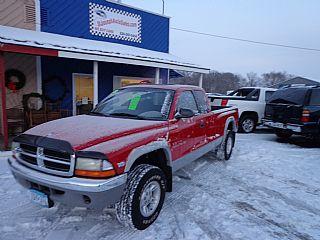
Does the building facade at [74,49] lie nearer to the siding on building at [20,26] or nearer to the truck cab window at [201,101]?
the siding on building at [20,26]

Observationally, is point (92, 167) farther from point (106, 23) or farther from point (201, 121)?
point (106, 23)

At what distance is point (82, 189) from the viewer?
8.50 feet

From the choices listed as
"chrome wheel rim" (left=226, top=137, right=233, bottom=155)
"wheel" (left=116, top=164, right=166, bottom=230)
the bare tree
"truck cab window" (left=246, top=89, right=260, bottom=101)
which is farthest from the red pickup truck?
the bare tree

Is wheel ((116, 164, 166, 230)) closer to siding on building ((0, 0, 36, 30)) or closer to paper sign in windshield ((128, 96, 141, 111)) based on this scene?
paper sign in windshield ((128, 96, 141, 111))

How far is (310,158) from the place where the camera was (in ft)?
23.2

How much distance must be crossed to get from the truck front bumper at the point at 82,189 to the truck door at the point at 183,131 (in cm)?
121

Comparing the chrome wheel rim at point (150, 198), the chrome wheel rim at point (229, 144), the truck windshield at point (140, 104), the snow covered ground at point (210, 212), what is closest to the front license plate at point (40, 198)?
the snow covered ground at point (210, 212)

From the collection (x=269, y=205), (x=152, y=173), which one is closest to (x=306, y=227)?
(x=269, y=205)

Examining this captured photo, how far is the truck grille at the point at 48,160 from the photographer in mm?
2732

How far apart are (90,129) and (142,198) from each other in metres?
1.07

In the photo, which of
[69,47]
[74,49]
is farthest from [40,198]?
[69,47]

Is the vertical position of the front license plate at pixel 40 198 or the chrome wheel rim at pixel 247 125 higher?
the front license plate at pixel 40 198

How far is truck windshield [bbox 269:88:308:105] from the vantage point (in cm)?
820

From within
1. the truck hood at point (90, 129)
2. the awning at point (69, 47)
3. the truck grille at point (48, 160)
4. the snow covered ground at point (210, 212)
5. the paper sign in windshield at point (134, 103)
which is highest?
the awning at point (69, 47)
